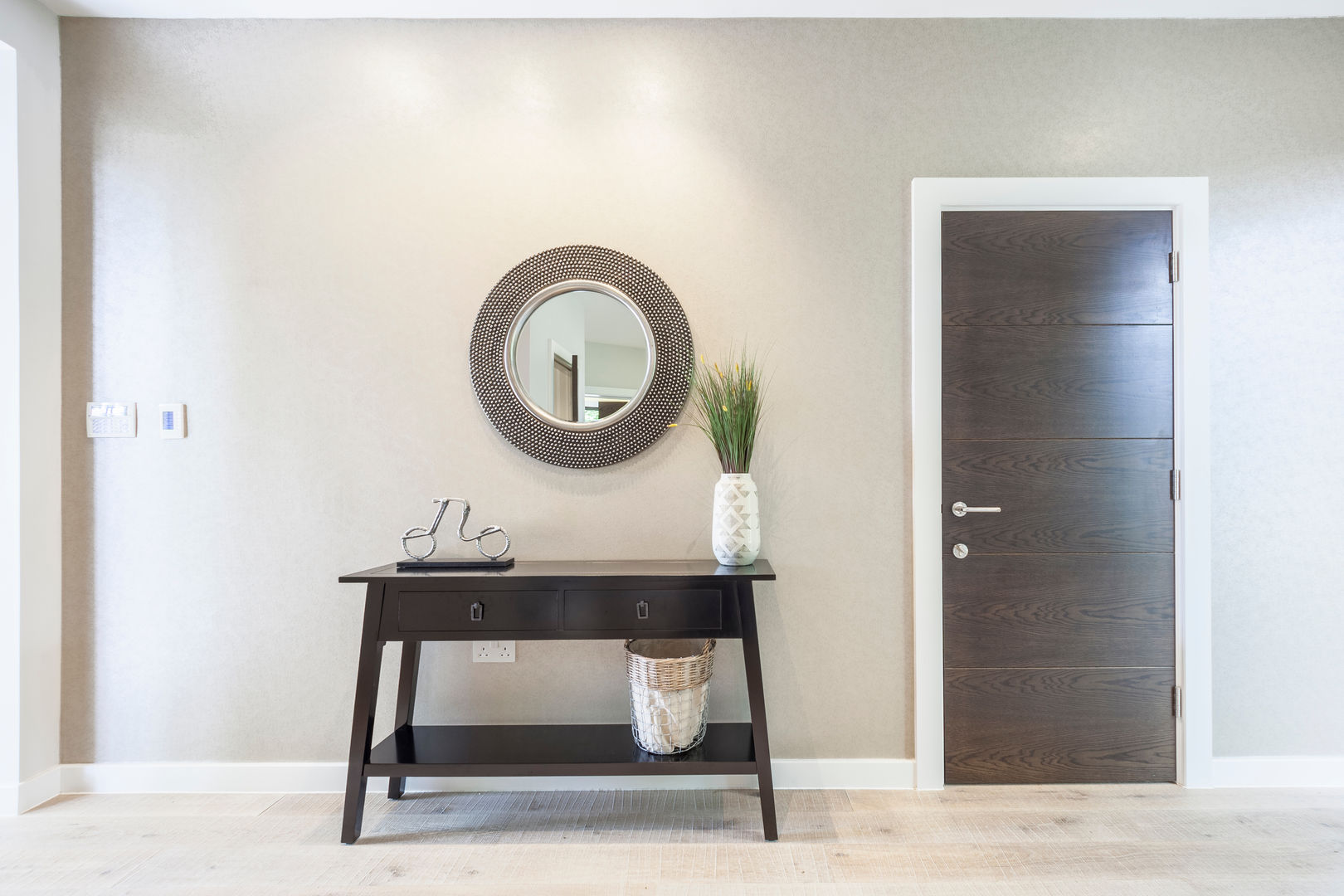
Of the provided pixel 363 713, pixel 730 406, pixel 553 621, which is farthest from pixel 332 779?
pixel 730 406

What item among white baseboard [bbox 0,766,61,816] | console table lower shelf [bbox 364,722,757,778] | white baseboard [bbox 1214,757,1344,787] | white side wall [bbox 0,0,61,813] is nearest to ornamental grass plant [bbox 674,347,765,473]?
console table lower shelf [bbox 364,722,757,778]

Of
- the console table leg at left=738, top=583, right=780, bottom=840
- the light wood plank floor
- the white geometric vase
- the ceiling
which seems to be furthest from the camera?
the ceiling

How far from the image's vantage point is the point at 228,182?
7.80 ft

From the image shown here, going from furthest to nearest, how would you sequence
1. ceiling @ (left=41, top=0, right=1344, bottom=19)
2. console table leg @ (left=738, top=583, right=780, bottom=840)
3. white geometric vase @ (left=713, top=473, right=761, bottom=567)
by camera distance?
1. ceiling @ (left=41, top=0, right=1344, bottom=19)
2. white geometric vase @ (left=713, top=473, right=761, bottom=567)
3. console table leg @ (left=738, top=583, right=780, bottom=840)

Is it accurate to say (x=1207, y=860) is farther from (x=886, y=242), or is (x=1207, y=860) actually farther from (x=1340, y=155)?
(x=1340, y=155)

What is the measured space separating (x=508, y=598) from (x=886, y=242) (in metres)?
1.60

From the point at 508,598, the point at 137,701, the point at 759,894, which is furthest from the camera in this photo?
the point at 137,701

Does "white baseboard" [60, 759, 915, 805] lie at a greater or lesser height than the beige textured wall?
lesser

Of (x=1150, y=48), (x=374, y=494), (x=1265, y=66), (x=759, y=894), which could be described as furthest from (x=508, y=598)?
(x=1265, y=66)

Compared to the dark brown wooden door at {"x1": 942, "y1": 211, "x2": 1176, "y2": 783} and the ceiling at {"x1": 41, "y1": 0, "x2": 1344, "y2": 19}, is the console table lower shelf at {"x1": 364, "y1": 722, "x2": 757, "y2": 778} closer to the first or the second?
the dark brown wooden door at {"x1": 942, "y1": 211, "x2": 1176, "y2": 783}

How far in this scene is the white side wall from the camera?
87.4 inches

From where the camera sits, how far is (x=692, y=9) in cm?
233

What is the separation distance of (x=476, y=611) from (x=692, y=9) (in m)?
1.94

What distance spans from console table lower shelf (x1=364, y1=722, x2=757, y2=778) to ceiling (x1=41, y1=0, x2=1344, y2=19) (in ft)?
7.38
